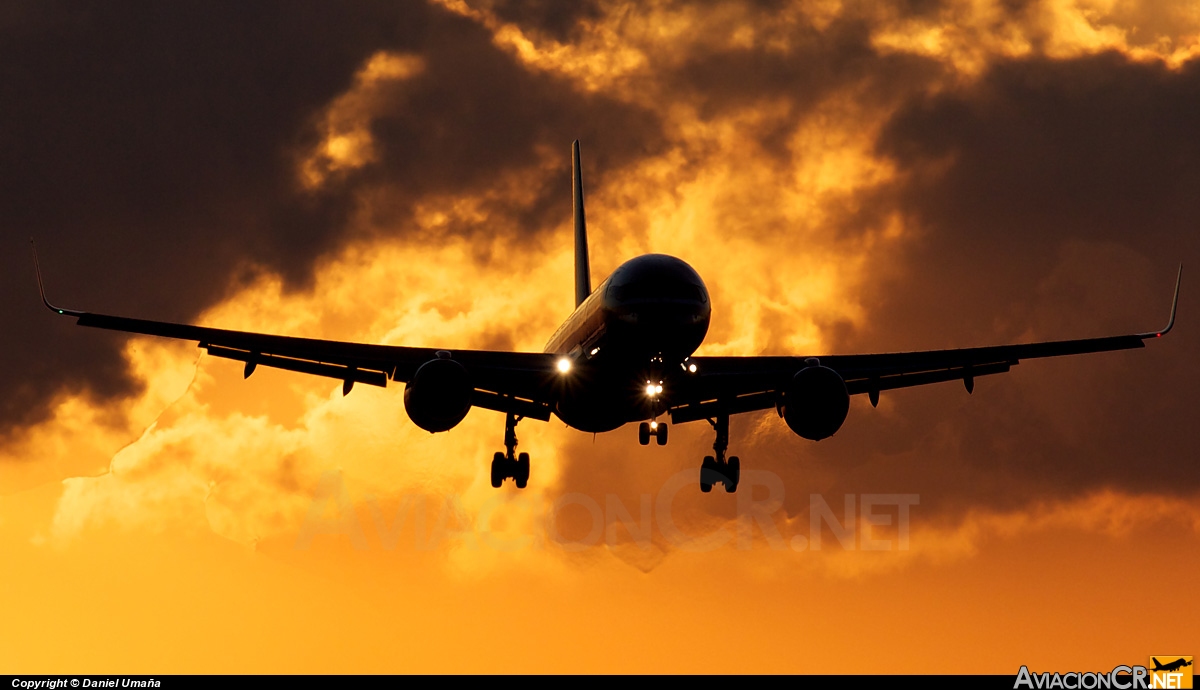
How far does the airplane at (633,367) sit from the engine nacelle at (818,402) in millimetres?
31

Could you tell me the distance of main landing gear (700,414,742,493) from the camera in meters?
51.5

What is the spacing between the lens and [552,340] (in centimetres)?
4916

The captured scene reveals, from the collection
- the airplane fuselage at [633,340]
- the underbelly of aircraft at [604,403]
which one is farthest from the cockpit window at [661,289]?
the underbelly of aircraft at [604,403]

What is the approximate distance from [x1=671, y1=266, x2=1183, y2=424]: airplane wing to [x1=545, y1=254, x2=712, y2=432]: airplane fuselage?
7.35 feet

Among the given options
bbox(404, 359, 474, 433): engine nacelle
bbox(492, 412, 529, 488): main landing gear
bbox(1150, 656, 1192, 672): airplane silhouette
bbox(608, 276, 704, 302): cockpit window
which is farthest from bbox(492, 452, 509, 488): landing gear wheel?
bbox(1150, 656, 1192, 672): airplane silhouette

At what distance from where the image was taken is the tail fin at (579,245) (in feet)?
233

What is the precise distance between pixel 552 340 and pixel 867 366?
442 inches

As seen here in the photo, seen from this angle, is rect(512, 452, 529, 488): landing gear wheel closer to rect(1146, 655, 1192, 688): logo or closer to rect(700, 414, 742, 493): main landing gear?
rect(700, 414, 742, 493): main landing gear

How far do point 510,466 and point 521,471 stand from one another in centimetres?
57

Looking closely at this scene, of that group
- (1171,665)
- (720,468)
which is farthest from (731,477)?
(1171,665)

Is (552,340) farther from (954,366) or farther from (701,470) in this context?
(954,366)

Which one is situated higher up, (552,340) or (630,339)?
(552,340)

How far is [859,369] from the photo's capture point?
4666 cm

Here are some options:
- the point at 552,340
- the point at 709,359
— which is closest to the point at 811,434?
the point at 709,359
